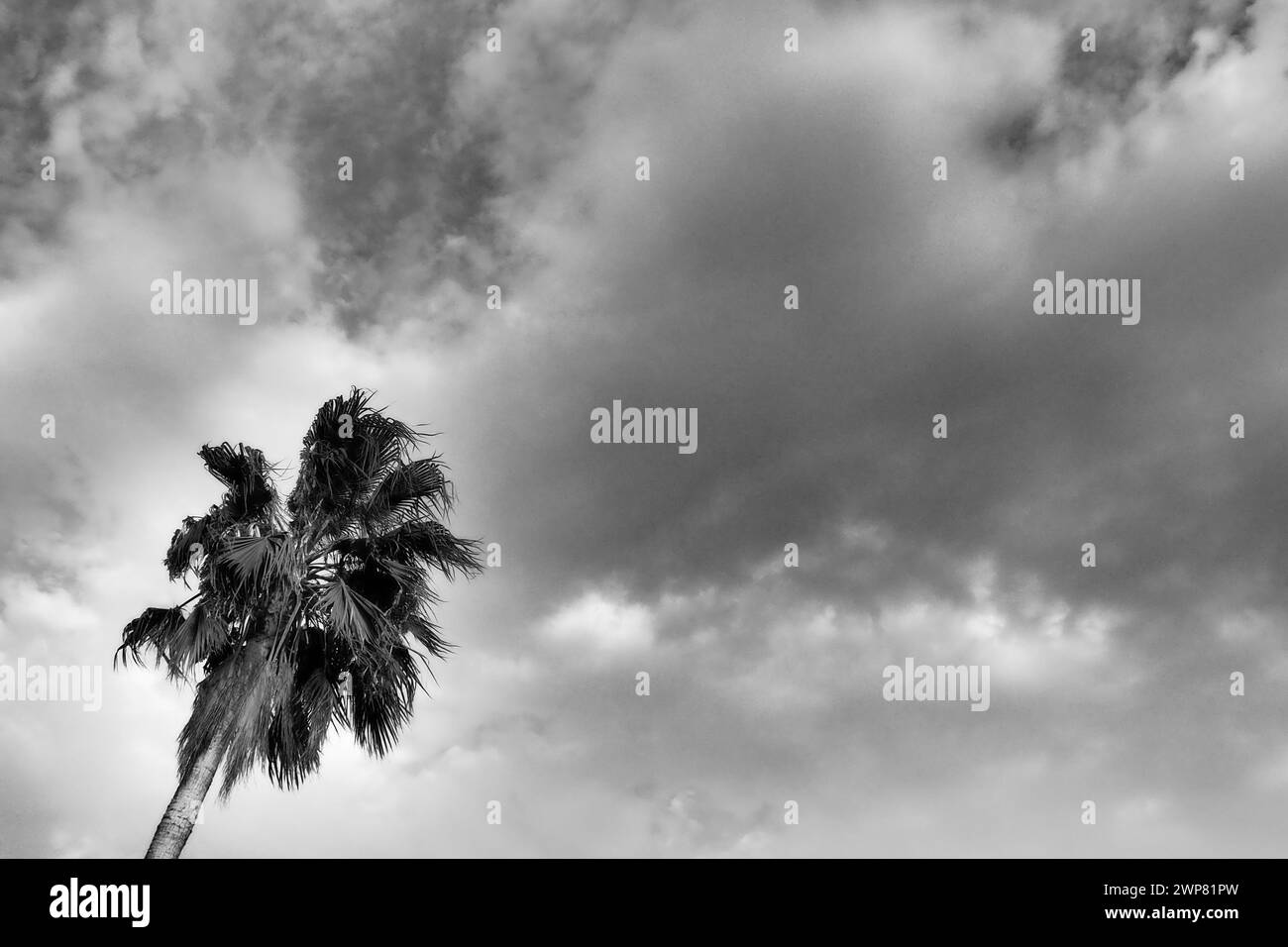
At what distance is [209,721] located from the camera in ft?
33.7

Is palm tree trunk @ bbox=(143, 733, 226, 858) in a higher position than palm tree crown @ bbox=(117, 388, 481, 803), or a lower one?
lower

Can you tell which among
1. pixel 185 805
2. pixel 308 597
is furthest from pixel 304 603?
pixel 185 805

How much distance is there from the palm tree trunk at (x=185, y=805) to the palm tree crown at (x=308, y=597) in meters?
0.10

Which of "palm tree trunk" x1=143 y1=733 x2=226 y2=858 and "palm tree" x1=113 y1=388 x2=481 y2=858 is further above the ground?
"palm tree" x1=113 y1=388 x2=481 y2=858

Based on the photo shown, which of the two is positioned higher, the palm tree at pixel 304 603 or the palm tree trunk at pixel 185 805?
the palm tree at pixel 304 603

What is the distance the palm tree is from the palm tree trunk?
0.06ft

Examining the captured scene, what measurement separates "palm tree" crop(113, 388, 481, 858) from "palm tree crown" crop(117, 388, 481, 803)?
0.02m

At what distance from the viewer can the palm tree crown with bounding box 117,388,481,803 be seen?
424 inches

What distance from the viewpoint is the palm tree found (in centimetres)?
1058

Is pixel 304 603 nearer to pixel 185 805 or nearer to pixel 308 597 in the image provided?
pixel 308 597

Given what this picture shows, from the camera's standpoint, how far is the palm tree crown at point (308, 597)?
10.8 meters
